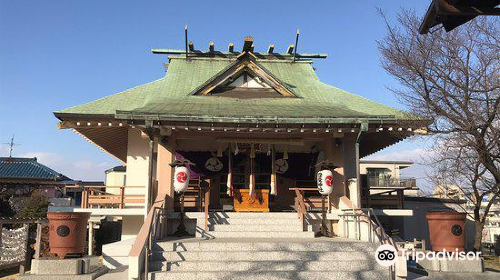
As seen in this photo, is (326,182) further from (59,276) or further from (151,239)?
(59,276)

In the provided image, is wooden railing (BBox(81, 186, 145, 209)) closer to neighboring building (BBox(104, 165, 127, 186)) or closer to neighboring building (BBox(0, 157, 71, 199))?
neighboring building (BBox(0, 157, 71, 199))

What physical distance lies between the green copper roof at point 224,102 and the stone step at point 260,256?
3894mm

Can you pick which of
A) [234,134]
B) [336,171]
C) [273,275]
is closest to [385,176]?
[336,171]

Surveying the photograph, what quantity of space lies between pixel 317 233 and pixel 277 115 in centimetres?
356

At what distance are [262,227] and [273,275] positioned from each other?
3.22 m

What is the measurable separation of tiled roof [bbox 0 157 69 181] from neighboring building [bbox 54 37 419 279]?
15007mm

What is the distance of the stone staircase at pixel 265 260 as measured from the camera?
7.65 meters

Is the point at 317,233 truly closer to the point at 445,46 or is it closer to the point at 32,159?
the point at 445,46

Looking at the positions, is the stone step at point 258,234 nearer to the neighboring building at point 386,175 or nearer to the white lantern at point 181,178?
the white lantern at point 181,178

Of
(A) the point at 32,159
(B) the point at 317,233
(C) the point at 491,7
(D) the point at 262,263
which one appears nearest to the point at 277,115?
(B) the point at 317,233

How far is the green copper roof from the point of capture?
11.3 m

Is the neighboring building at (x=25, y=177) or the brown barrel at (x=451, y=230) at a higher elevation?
the neighboring building at (x=25, y=177)

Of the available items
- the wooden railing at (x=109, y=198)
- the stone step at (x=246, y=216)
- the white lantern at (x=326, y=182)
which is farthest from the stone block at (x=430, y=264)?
the wooden railing at (x=109, y=198)

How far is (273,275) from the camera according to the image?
7.61 meters
